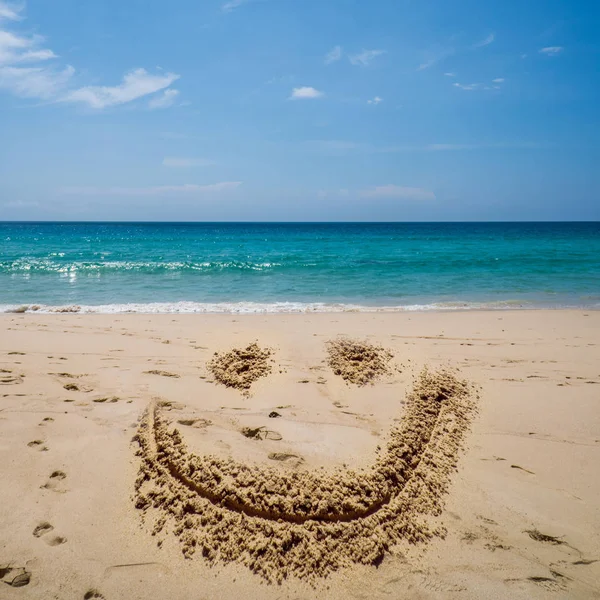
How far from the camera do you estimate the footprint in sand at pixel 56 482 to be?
254 centimetres

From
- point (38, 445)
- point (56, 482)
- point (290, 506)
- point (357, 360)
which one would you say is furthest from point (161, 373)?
point (290, 506)

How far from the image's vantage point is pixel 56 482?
8.57 ft

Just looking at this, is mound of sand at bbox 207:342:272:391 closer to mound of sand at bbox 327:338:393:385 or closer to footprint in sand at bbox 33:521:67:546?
mound of sand at bbox 327:338:393:385

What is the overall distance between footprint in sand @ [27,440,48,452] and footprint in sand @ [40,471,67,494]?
329 mm

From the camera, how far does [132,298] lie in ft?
34.9

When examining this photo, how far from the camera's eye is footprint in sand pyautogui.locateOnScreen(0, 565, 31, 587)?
6.37 feet

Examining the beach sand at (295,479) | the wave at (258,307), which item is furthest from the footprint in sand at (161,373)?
the wave at (258,307)

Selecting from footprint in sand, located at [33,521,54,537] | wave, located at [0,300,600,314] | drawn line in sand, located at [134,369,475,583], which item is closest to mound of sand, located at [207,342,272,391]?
drawn line in sand, located at [134,369,475,583]

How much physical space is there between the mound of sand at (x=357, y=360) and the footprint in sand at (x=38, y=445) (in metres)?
2.88

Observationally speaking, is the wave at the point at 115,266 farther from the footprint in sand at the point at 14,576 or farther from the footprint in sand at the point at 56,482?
the footprint in sand at the point at 14,576

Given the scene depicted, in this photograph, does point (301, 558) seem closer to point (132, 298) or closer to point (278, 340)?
point (278, 340)

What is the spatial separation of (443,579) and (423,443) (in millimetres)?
1145

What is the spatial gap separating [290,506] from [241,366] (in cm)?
223

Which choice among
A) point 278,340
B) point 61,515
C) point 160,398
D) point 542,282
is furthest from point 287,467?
point 542,282
